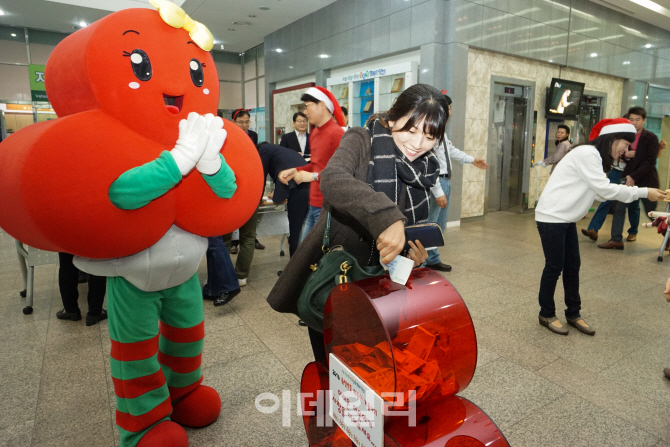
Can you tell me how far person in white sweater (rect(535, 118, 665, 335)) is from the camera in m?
2.61

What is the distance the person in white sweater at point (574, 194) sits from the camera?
2.61 metres

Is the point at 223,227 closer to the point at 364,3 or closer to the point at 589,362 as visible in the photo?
the point at 589,362

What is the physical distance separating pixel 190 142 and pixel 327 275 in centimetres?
70

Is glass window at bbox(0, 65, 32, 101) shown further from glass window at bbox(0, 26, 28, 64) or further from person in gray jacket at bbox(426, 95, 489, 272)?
person in gray jacket at bbox(426, 95, 489, 272)

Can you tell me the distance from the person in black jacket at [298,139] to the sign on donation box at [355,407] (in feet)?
13.9

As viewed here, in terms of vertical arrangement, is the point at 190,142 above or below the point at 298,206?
above

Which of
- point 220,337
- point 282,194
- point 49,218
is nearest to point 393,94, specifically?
point 282,194

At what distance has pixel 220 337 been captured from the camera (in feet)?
9.34

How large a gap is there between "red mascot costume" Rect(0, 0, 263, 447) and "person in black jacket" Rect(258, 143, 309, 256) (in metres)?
1.63

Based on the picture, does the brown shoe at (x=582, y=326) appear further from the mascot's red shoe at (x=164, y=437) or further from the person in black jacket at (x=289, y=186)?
the mascot's red shoe at (x=164, y=437)

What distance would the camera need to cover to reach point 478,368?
8.04 feet

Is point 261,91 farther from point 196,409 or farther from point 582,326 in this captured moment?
point 196,409

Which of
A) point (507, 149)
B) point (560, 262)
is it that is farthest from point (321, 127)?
point (507, 149)

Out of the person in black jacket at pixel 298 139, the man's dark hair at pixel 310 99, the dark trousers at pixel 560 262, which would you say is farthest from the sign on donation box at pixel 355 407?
the person in black jacket at pixel 298 139
